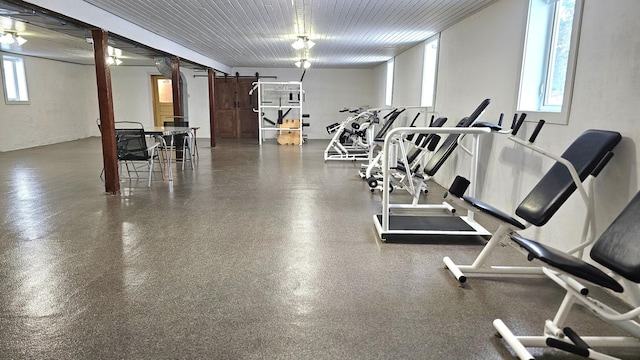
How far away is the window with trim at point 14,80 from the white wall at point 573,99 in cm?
982

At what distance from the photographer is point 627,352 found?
6.42 feet

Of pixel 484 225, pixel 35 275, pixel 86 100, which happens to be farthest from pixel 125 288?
pixel 86 100

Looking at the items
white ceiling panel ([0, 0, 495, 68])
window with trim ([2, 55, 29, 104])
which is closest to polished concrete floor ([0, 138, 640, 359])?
white ceiling panel ([0, 0, 495, 68])

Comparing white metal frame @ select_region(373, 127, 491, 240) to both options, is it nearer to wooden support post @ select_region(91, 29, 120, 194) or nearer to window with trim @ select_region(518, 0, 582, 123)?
window with trim @ select_region(518, 0, 582, 123)

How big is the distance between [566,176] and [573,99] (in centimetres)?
76

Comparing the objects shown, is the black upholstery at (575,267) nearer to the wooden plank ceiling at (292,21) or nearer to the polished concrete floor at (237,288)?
the polished concrete floor at (237,288)

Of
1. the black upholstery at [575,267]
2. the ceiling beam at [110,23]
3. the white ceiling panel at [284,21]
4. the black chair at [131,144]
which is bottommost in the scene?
the black upholstery at [575,267]

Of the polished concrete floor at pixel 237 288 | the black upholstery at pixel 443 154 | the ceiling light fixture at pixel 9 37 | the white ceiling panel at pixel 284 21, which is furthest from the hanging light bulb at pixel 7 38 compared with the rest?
the black upholstery at pixel 443 154

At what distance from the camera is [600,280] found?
1.69 m

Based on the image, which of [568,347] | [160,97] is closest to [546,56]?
[568,347]

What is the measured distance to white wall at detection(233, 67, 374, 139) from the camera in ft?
42.9

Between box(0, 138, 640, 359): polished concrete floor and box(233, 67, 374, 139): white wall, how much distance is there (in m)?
8.88

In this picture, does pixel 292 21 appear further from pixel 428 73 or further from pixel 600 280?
pixel 600 280

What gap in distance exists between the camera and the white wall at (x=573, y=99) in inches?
96.9
